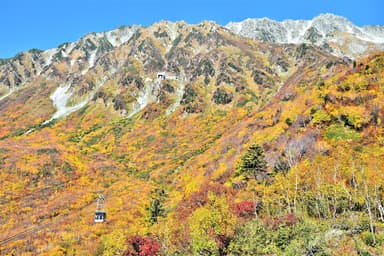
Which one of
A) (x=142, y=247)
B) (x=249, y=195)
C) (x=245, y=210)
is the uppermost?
(x=249, y=195)

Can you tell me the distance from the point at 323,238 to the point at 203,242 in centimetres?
1690

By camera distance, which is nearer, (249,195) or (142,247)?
(142,247)

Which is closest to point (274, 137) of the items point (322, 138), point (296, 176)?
point (322, 138)

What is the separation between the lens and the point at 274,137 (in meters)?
92.6

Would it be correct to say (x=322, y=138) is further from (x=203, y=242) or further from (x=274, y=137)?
(x=203, y=242)

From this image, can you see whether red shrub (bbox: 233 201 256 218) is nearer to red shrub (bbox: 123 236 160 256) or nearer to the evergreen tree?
red shrub (bbox: 123 236 160 256)

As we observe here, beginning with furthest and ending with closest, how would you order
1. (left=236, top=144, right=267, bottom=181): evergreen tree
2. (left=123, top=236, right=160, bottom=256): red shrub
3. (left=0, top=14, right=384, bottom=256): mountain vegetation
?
(left=236, top=144, right=267, bottom=181): evergreen tree, (left=123, top=236, right=160, bottom=256): red shrub, (left=0, top=14, right=384, bottom=256): mountain vegetation

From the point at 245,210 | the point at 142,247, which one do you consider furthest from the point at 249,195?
the point at 142,247

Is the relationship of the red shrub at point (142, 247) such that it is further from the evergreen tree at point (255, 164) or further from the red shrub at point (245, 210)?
the evergreen tree at point (255, 164)

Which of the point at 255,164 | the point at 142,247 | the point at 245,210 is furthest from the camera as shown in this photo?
the point at 255,164

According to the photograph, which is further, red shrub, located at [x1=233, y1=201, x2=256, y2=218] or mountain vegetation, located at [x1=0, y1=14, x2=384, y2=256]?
red shrub, located at [x1=233, y1=201, x2=256, y2=218]

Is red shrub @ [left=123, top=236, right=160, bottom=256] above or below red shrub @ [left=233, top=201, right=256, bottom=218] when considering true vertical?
below

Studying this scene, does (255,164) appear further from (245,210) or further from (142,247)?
(142,247)

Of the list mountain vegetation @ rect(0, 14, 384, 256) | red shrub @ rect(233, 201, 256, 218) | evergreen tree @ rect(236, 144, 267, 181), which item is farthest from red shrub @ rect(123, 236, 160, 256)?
evergreen tree @ rect(236, 144, 267, 181)
